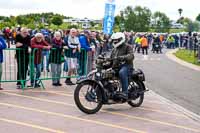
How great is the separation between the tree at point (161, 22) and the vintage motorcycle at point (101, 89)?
72375 mm

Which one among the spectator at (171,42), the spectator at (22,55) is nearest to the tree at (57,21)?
the spectator at (171,42)

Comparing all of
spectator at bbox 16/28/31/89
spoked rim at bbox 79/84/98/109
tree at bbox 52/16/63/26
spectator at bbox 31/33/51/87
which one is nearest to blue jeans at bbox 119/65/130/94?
spoked rim at bbox 79/84/98/109

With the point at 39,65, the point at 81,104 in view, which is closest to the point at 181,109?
the point at 81,104

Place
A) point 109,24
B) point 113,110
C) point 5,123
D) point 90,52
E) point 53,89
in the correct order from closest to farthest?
point 5,123
point 113,110
point 53,89
point 90,52
point 109,24

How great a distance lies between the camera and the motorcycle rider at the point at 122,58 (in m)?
10.1

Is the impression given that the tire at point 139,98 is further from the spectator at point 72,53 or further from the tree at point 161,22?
the tree at point 161,22

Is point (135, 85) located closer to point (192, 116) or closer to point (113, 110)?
point (113, 110)

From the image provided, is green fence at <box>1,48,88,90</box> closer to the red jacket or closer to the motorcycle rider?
the red jacket

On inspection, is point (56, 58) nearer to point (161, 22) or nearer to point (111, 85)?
point (111, 85)

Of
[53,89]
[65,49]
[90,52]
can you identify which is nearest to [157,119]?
[53,89]

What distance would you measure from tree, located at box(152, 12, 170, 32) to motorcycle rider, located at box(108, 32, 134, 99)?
7214 cm

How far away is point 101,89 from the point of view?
9820mm

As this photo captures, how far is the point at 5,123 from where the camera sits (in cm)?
865

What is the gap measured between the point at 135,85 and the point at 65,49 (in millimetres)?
4046
